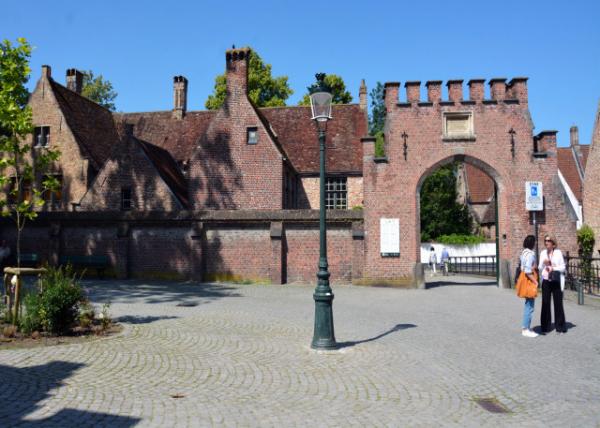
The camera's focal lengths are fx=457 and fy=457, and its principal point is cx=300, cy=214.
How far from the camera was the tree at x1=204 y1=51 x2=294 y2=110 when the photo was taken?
40312mm

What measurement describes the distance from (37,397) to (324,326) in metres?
4.31

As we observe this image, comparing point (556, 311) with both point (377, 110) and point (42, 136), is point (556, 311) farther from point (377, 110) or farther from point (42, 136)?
point (377, 110)

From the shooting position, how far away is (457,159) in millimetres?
19188

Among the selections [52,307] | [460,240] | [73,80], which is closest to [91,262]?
[52,307]

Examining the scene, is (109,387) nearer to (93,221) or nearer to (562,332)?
(562,332)

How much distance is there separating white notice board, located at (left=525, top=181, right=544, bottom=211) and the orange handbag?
32.8ft

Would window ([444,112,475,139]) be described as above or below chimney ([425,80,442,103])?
below

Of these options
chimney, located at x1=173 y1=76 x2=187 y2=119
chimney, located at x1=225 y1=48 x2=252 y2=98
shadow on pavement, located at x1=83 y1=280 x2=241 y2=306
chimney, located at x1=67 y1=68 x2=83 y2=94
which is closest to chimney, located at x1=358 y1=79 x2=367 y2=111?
chimney, located at x1=225 y1=48 x2=252 y2=98

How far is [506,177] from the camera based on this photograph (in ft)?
60.9

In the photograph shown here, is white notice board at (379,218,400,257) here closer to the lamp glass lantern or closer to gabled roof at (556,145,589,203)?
the lamp glass lantern

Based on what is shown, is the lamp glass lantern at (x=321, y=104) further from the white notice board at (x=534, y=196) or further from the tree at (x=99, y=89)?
the tree at (x=99, y=89)

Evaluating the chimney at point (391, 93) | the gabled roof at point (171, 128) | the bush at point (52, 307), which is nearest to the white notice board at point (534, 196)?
the chimney at point (391, 93)

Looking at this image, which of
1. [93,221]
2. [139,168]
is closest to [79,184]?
[139,168]

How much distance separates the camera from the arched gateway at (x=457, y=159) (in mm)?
18422
